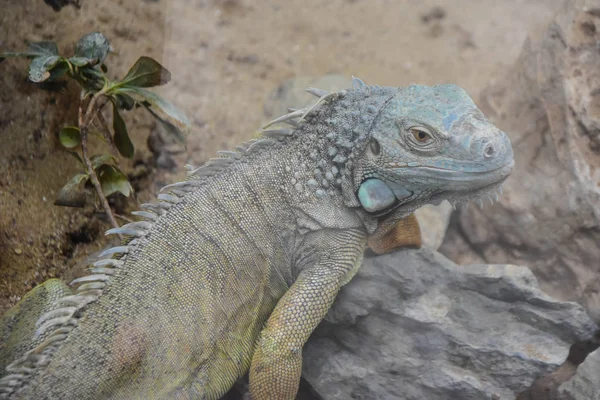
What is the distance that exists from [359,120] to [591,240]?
1841 mm

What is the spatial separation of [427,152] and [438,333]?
101 centimetres

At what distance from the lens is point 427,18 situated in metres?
6.43

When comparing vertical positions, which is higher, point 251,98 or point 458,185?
point 458,185

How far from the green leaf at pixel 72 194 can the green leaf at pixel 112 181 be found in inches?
5.5

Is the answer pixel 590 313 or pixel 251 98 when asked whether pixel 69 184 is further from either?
pixel 590 313

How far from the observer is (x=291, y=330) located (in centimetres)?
294

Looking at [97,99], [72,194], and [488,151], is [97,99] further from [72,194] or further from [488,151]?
[488,151]

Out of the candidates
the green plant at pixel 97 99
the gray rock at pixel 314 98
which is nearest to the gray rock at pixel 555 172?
the gray rock at pixel 314 98

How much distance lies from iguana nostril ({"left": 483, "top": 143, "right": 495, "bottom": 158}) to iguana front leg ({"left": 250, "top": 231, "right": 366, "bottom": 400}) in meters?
0.92

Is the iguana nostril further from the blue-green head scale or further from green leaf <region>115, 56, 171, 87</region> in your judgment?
green leaf <region>115, 56, 171, 87</region>

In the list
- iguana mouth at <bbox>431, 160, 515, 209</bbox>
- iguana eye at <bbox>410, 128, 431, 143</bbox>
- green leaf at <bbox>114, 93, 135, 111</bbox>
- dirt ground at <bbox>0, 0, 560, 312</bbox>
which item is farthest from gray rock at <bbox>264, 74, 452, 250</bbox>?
iguana eye at <bbox>410, 128, 431, 143</bbox>

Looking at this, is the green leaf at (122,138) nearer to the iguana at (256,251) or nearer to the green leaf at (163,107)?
the green leaf at (163,107)

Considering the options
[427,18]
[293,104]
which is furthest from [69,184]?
[427,18]

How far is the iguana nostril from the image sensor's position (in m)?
2.69
